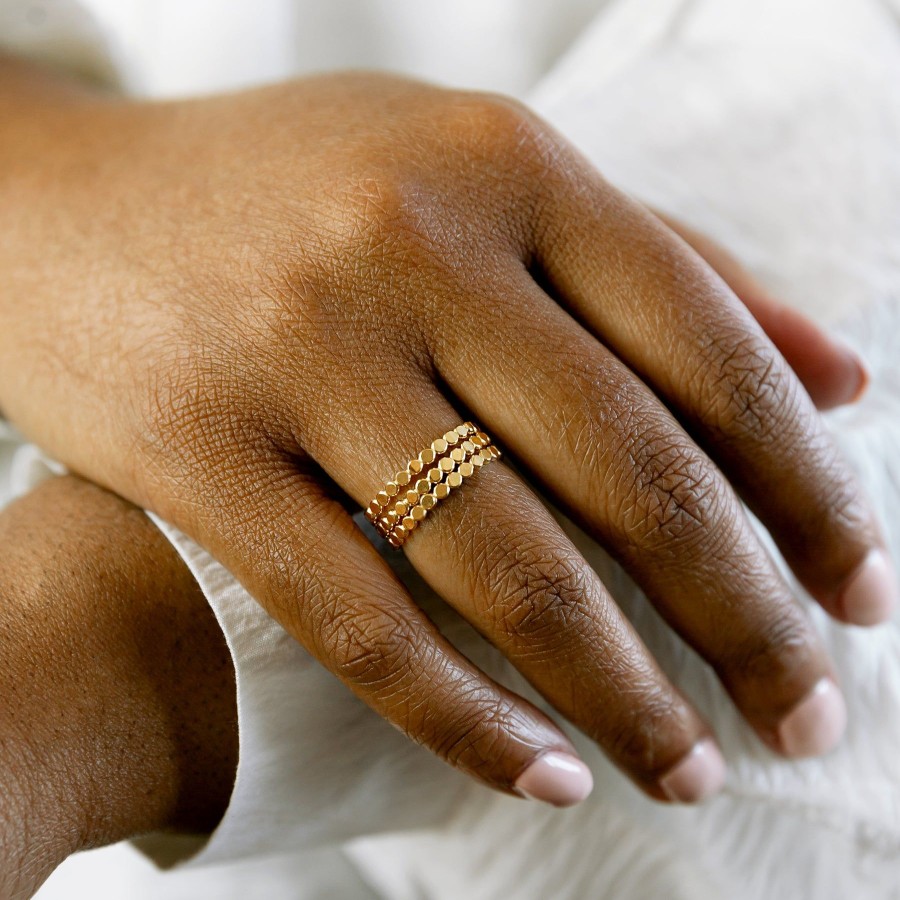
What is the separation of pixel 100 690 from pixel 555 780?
0.92ft

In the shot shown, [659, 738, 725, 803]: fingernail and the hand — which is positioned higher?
the hand

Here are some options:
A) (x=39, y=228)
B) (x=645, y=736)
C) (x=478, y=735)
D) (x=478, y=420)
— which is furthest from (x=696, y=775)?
(x=39, y=228)

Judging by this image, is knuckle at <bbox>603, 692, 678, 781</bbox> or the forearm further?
the forearm

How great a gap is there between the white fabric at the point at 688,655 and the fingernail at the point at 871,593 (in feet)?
0.17

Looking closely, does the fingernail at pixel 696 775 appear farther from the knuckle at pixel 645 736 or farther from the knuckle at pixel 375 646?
the knuckle at pixel 375 646

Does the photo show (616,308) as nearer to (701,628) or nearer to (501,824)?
(701,628)

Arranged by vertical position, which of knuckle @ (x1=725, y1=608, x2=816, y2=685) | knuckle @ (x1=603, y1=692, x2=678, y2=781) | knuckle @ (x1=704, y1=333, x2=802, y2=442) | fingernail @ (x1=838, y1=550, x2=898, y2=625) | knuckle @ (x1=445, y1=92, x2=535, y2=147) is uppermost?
knuckle @ (x1=445, y1=92, x2=535, y2=147)

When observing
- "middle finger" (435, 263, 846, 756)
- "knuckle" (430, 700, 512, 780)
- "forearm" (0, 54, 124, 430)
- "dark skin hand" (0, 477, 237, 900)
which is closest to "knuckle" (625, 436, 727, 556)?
"middle finger" (435, 263, 846, 756)

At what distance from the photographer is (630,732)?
552 mm

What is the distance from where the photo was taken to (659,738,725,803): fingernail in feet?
1.89

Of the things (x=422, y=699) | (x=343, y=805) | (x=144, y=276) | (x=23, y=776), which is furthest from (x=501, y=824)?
(x=144, y=276)

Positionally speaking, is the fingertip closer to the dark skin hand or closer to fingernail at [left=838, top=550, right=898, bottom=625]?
fingernail at [left=838, top=550, right=898, bottom=625]

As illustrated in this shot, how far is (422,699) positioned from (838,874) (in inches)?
14.1

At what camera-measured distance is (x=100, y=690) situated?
55 centimetres
